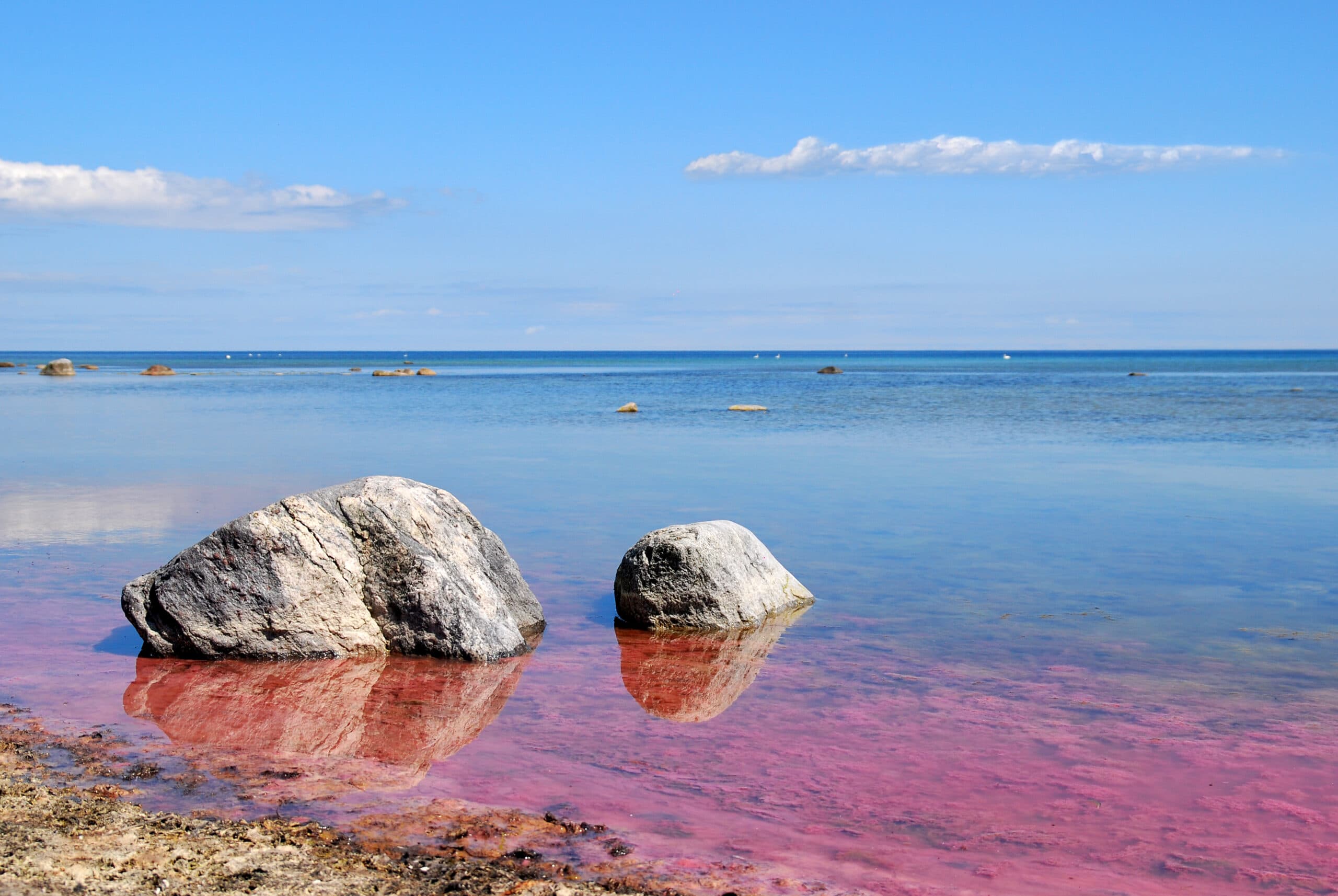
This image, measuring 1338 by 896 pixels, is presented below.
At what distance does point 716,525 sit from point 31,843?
6.93 meters

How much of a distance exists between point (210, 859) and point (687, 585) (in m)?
6.05

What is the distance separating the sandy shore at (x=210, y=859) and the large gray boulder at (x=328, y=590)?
3284 millimetres

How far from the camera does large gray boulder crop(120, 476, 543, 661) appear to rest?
9.30 m

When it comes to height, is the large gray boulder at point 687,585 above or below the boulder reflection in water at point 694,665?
above

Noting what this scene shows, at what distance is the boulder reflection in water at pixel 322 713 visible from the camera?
6.80 meters

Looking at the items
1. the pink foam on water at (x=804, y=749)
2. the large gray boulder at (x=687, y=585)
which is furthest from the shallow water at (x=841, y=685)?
the large gray boulder at (x=687, y=585)

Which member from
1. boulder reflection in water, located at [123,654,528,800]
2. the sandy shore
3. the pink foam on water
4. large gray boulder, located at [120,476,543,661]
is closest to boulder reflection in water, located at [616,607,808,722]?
the pink foam on water

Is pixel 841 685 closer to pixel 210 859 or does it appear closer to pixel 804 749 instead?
pixel 804 749

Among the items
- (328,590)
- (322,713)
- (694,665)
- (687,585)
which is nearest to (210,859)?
(322,713)

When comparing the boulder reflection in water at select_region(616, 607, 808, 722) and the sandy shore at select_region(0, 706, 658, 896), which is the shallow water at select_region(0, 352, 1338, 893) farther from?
the sandy shore at select_region(0, 706, 658, 896)

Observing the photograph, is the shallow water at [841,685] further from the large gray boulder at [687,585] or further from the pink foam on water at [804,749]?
the large gray boulder at [687,585]

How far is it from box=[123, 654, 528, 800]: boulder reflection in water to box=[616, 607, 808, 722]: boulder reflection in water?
1.04 metres

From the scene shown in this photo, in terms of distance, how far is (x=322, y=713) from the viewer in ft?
26.5

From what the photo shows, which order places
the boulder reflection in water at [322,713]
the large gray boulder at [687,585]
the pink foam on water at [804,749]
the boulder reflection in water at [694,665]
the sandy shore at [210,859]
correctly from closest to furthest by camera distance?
1. the sandy shore at [210,859]
2. the pink foam on water at [804,749]
3. the boulder reflection in water at [322,713]
4. the boulder reflection in water at [694,665]
5. the large gray boulder at [687,585]
